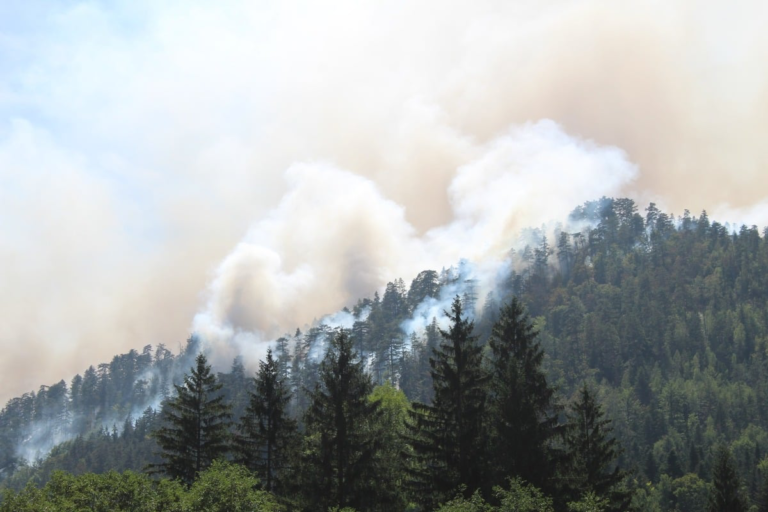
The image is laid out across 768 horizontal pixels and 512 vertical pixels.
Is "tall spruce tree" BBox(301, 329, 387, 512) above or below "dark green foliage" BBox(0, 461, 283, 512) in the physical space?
above

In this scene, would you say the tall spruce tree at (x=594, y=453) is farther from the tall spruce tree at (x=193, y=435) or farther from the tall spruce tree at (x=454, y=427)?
the tall spruce tree at (x=193, y=435)

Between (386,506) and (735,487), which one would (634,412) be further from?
(386,506)

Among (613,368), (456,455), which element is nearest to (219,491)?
(456,455)

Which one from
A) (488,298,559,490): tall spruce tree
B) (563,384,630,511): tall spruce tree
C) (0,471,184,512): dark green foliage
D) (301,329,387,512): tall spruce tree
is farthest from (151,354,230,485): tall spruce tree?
(563,384,630,511): tall spruce tree

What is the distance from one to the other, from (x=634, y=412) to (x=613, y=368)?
30625 mm

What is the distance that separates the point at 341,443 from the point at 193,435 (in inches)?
560

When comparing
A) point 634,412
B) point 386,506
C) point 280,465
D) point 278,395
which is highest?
point 634,412

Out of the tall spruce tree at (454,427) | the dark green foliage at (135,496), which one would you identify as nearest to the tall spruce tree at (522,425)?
the tall spruce tree at (454,427)

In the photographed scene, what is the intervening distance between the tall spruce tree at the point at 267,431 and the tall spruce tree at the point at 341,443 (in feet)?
22.8

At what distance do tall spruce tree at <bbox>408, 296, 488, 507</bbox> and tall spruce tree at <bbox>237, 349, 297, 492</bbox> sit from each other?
11.0 m

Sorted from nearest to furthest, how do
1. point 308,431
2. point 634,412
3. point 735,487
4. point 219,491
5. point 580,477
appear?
point 219,491 → point 580,477 → point 308,431 → point 735,487 → point 634,412

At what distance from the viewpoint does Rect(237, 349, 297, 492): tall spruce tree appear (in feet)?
170

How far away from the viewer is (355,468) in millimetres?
44250

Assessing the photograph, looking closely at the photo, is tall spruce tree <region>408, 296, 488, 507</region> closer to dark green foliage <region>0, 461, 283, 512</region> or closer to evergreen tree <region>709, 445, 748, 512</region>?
dark green foliage <region>0, 461, 283, 512</region>
